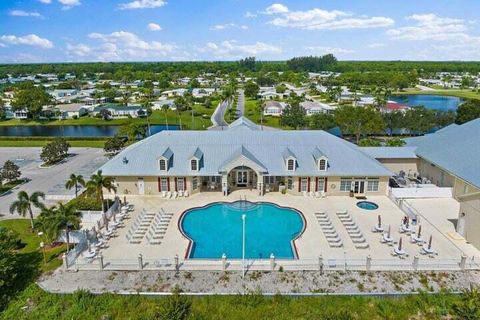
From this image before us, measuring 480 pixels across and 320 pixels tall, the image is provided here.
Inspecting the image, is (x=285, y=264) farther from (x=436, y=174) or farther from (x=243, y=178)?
(x=436, y=174)

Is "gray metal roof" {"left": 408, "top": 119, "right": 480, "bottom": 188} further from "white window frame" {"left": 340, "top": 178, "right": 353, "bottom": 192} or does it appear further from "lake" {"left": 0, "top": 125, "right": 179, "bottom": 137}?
"lake" {"left": 0, "top": 125, "right": 179, "bottom": 137}

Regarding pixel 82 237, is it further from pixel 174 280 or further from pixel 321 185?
pixel 321 185

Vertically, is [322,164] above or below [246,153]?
below

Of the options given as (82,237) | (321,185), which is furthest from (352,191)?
(82,237)

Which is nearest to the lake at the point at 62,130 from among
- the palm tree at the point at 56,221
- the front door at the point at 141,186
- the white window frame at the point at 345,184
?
the front door at the point at 141,186

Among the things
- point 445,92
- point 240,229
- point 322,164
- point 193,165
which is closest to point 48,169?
point 193,165

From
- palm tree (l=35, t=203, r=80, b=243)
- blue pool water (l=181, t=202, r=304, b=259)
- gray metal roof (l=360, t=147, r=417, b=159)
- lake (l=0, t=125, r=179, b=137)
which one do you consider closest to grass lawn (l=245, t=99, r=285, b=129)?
lake (l=0, t=125, r=179, b=137)
